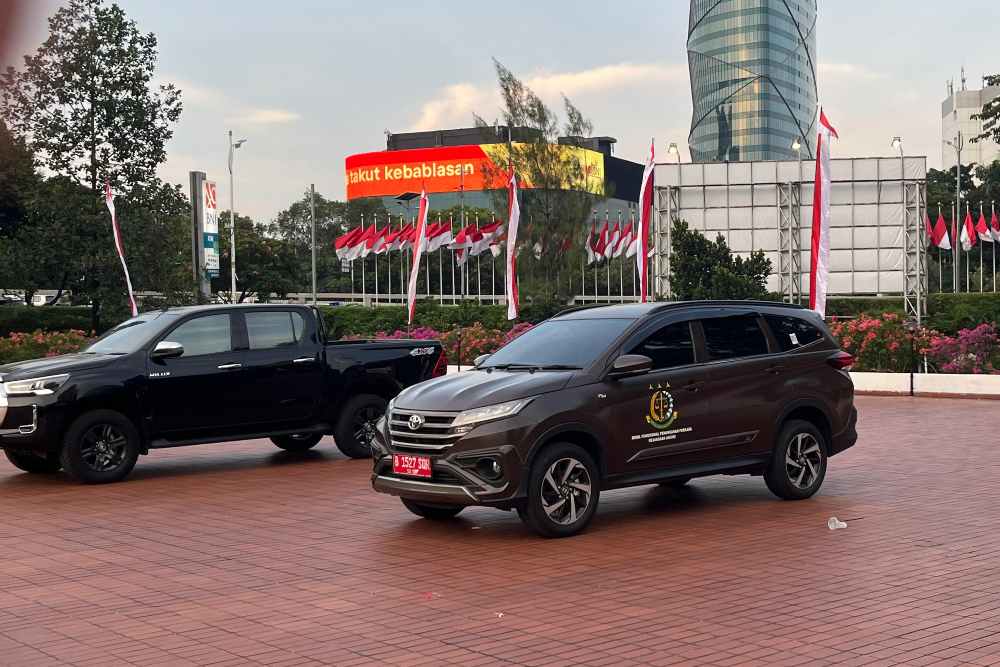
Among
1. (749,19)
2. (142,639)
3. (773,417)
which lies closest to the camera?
(142,639)

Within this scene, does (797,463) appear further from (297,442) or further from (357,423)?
(297,442)

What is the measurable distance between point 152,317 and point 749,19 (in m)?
124

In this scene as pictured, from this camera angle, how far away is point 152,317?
1375 cm

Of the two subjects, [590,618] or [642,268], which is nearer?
[590,618]

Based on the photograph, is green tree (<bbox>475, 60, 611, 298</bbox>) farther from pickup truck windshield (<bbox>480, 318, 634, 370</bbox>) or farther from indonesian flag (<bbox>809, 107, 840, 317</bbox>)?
pickup truck windshield (<bbox>480, 318, 634, 370</bbox>)

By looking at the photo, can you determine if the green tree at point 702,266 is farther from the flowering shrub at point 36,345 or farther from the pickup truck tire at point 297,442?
the pickup truck tire at point 297,442

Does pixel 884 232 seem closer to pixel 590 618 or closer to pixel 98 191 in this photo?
pixel 98 191

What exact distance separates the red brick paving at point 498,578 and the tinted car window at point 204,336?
67.0 inches

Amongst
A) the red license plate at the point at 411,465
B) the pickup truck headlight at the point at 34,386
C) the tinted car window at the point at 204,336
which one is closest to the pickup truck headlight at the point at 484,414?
the red license plate at the point at 411,465

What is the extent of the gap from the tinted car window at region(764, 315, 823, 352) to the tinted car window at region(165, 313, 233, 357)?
6.25 m

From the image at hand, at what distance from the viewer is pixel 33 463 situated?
13523mm

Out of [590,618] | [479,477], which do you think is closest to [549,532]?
[479,477]

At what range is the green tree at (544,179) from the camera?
55.7 m

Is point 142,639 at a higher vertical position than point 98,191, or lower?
lower
